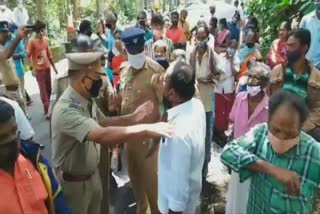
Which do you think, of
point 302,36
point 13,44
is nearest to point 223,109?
point 302,36

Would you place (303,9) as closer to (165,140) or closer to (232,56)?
(232,56)

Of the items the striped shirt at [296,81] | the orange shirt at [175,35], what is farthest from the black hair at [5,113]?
the orange shirt at [175,35]

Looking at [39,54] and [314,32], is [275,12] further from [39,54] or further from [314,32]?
[39,54]

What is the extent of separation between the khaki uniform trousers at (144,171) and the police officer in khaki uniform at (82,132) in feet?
2.58

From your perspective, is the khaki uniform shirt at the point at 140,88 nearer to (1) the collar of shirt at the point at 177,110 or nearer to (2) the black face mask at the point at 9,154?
(1) the collar of shirt at the point at 177,110

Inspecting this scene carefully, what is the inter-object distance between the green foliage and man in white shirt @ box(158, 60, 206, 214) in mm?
4232

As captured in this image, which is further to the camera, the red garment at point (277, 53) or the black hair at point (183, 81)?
the red garment at point (277, 53)

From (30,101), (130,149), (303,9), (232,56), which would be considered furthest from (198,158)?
(30,101)

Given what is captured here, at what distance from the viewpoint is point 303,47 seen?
12.7ft

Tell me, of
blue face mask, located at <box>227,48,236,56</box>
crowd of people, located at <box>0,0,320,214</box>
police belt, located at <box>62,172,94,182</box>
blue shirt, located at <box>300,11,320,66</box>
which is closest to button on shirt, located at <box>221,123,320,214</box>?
crowd of people, located at <box>0,0,320,214</box>

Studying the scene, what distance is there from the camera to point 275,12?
736 cm

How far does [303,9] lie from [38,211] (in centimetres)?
563

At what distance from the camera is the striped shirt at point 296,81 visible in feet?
12.2

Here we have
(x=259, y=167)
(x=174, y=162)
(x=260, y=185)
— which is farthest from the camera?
(x=174, y=162)
